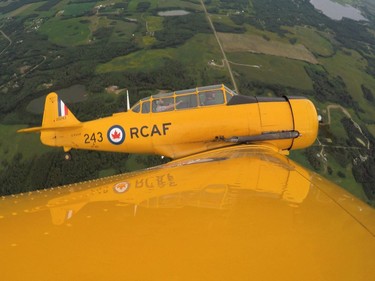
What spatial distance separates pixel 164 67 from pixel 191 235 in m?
96.0

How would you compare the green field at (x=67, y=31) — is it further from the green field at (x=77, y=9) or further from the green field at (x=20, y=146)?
the green field at (x=20, y=146)

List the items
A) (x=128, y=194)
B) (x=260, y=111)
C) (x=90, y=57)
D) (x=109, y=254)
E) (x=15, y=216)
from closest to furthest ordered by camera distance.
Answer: (x=109, y=254) < (x=15, y=216) < (x=128, y=194) < (x=260, y=111) < (x=90, y=57)

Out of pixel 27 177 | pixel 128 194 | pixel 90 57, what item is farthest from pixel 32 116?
pixel 128 194

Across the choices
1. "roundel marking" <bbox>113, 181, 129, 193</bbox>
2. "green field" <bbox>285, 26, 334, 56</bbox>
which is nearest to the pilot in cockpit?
"roundel marking" <bbox>113, 181, 129, 193</bbox>

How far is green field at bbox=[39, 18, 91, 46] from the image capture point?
117 meters

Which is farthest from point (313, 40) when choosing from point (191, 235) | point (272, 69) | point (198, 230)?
point (191, 235)

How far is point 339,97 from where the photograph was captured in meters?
92.2

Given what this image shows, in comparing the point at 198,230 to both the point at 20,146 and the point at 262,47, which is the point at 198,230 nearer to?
the point at 20,146

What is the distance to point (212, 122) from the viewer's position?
12469mm

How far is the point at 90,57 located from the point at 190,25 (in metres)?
43.1

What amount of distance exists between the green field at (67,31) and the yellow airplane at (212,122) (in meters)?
113

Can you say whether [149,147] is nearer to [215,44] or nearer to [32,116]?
[32,116]

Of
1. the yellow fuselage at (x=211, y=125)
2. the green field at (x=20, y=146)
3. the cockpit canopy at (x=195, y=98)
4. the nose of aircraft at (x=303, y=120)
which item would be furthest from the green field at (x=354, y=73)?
the cockpit canopy at (x=195, y=98)

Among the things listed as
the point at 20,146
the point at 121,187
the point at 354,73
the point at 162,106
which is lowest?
the point at 20,146
